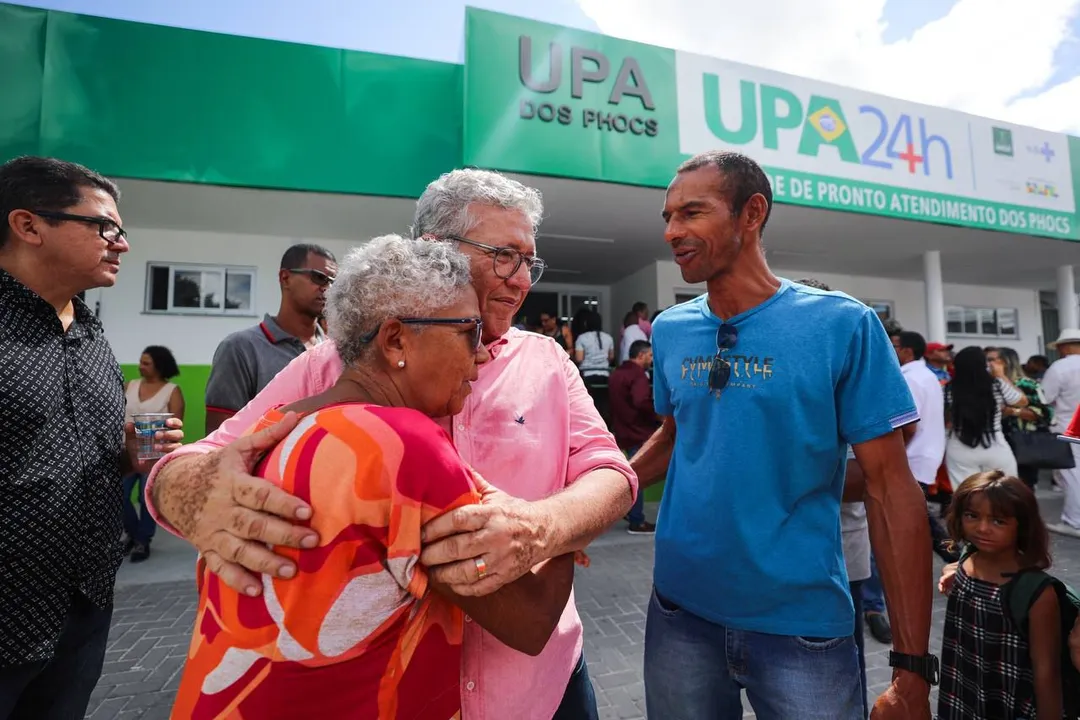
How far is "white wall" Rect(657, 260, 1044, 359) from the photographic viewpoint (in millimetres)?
11742

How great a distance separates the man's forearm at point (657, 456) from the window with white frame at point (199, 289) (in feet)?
27.4

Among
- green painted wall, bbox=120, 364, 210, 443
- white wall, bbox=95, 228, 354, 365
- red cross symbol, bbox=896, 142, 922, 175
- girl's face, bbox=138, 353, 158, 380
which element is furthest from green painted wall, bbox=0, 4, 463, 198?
red cross symbol, bbox=896, 142, 922, 175

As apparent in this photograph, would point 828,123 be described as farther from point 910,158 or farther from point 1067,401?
point 1067,401

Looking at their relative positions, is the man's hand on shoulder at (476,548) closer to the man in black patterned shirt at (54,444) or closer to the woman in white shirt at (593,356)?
the man in black patterned shirt at (54,444)

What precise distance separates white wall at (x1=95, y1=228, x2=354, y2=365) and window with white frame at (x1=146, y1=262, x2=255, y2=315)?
0.30 feet

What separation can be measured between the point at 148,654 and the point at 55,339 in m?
3.03

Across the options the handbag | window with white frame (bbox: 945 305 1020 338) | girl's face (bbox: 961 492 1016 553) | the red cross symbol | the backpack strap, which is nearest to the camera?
the backpack strap

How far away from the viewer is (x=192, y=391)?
811cm

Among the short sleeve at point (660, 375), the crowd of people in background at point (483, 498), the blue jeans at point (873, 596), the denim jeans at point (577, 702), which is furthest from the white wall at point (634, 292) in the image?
the denim jeans at point (577, 702)

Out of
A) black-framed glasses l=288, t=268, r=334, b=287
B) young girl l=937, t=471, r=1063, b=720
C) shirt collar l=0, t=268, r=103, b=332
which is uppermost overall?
black-framed glasses l=288, t=268, r=334, b=287

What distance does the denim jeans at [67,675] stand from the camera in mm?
1838

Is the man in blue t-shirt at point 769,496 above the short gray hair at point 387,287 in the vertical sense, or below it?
below

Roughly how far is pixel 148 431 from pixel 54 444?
260 mm

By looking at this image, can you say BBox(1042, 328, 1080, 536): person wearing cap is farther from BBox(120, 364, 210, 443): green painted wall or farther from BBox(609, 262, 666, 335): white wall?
BBox(120, 364, 210, 443): green painted wall
